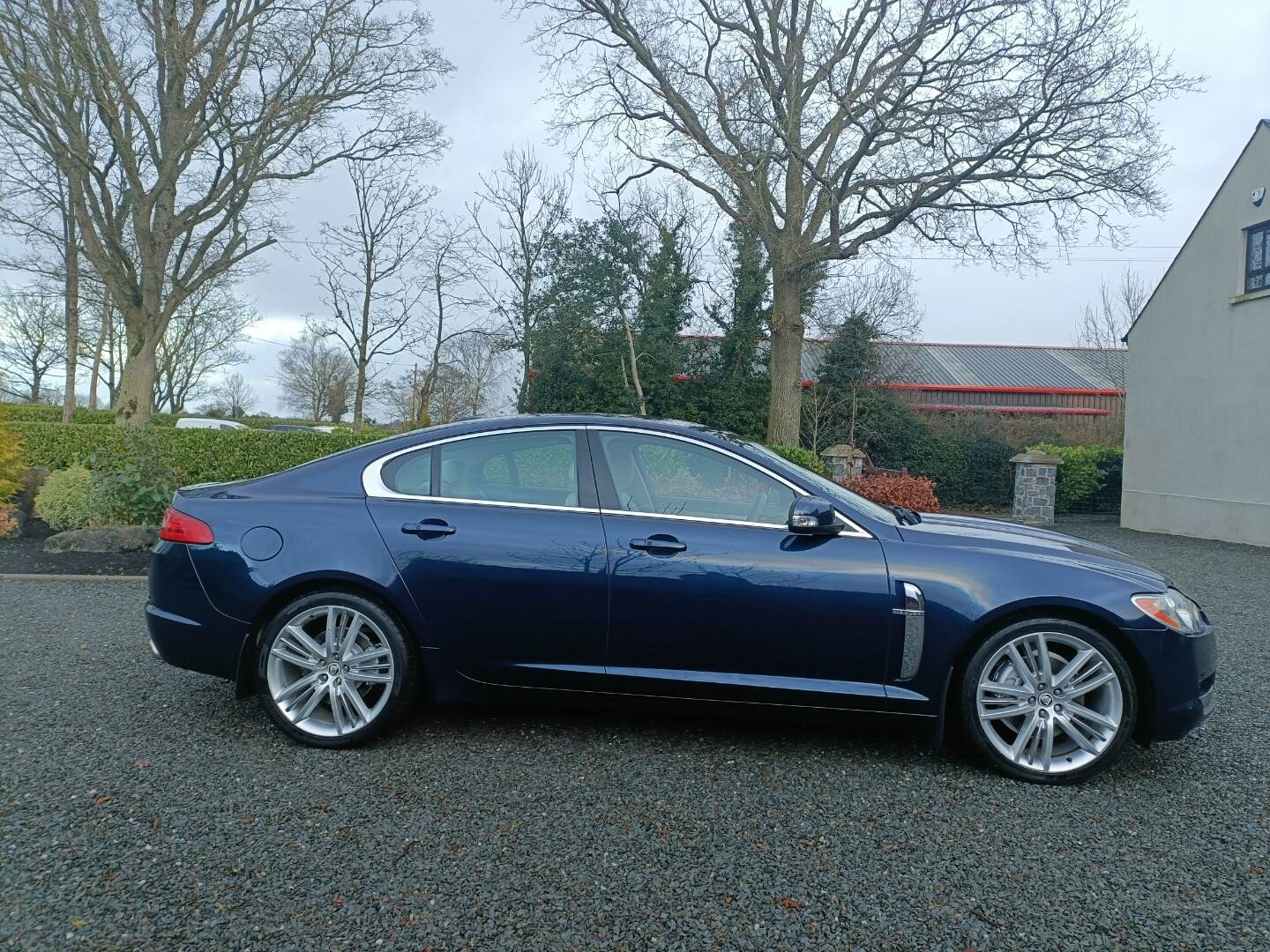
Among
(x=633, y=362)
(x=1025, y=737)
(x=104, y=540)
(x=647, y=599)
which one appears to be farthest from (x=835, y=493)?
(x=633, y=362)

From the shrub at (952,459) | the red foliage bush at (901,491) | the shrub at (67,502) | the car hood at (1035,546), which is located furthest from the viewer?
the shrub at (952,459)

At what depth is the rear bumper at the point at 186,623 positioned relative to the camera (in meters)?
3.71

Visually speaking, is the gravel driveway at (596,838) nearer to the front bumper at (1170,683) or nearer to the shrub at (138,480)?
the front bumper at (1170,683)

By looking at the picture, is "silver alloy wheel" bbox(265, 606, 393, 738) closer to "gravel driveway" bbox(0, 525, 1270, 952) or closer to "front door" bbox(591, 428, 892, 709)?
"gravel driveway" bbox(0, 525, 1270, 952)

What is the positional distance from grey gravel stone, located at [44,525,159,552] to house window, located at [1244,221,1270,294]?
16349 mm

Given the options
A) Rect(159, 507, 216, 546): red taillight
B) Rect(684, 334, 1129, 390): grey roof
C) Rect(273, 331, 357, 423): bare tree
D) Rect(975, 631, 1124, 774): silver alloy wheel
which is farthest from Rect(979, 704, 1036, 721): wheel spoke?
Rect(273, 331, 357, 423): bare tree

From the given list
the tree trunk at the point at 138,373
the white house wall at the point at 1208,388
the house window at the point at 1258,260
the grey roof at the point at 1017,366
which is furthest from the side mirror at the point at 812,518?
the grey roof at the point at 1017,366

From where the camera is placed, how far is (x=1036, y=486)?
1748 centimetres

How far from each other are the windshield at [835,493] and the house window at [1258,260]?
44.4ft

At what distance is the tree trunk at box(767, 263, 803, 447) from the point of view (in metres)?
17.0

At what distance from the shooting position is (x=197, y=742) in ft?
12.2

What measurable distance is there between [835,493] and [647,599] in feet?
3.25

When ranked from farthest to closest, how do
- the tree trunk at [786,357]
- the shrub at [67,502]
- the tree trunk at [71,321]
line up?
the tree trunk at [71,321] → the tree trunk at [786,357] → the shrub at [67,502]

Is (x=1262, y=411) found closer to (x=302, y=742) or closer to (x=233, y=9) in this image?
(x=302, y=742)
